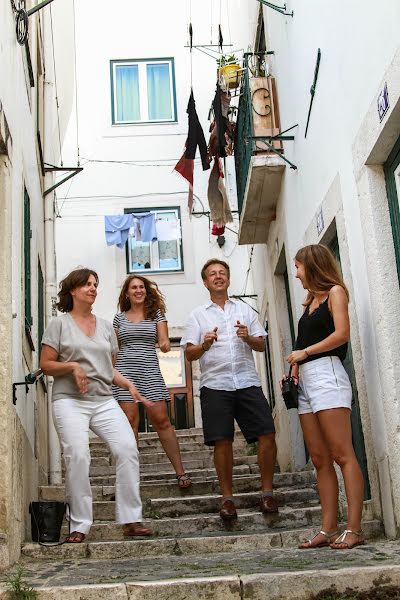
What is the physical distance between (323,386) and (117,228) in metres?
11.0

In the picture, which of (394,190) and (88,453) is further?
(88,453)

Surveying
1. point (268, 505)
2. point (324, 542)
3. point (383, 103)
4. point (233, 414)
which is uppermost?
point (383, 103)

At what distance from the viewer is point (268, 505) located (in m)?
6.09

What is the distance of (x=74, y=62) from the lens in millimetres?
15953

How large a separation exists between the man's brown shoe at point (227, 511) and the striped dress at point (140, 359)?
1.36m

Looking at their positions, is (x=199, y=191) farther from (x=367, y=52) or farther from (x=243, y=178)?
(x=367, y=52)

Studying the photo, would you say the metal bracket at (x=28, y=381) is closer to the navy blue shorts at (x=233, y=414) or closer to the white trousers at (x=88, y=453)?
the white trousers at (x=88, y=453)

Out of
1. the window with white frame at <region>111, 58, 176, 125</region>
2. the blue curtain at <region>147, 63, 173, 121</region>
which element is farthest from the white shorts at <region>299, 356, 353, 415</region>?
the blue curtain at <region>147, 63, 173, 121</region>

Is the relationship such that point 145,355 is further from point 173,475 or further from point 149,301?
point 173,475

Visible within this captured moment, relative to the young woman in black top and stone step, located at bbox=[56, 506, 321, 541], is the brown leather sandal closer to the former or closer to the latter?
stone step, located at bbox=[56, 506, 321, 541]

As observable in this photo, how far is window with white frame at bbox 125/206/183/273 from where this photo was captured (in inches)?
622

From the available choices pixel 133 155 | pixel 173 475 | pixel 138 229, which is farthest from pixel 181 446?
pixel 133 155

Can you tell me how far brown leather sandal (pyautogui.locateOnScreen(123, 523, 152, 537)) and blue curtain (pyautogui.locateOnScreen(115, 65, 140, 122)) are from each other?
12176 mm

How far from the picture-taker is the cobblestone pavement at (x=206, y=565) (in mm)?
4258
